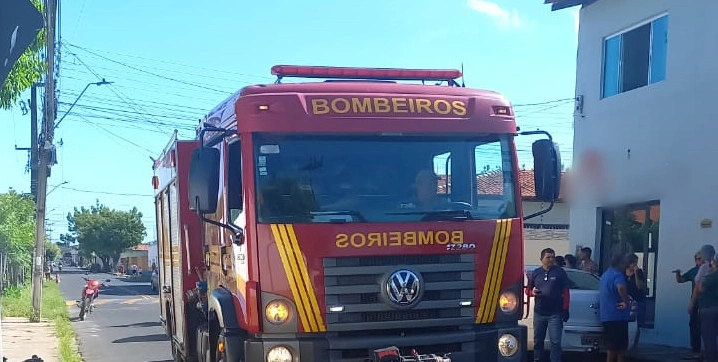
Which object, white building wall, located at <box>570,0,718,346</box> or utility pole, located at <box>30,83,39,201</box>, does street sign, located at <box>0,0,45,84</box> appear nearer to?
white building wall, located at <box>570,0,718,346</box>

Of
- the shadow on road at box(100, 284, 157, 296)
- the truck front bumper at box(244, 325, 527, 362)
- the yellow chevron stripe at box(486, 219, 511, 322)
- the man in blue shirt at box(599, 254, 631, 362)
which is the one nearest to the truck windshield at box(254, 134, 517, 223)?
the yellow chevron stripe at box(486, 219, 511, 322)

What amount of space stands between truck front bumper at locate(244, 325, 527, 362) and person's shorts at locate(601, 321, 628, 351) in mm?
4116

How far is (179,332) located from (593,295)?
17.3 feet

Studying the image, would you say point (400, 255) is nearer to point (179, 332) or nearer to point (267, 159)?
point (267, 159)

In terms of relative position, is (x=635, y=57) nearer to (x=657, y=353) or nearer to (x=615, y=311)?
(x=657, y=353)

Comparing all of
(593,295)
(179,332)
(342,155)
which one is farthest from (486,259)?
(593,295)

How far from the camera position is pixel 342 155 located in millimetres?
5738

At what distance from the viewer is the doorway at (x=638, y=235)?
1379 centimetres

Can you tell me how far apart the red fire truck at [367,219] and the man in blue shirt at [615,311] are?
3.86 metres

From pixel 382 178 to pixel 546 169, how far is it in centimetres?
133

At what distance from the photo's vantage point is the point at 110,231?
9319 cm

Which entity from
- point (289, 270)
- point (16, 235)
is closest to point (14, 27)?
point (289, 270)

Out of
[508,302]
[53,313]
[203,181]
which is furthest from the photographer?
[53,313]

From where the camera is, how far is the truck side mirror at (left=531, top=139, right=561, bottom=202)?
6.20 meters
